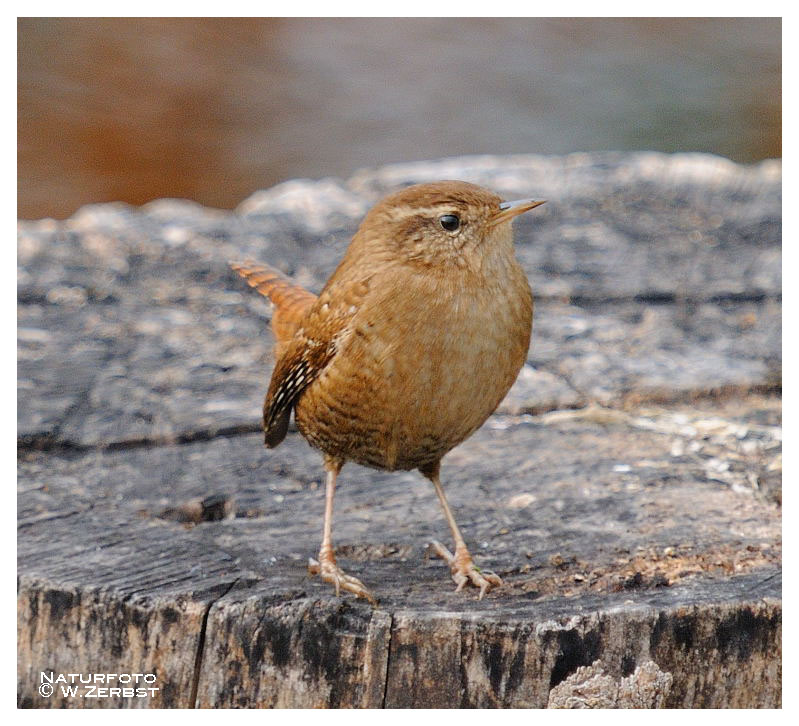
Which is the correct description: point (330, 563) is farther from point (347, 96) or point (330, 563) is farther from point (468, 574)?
point (347, 96)

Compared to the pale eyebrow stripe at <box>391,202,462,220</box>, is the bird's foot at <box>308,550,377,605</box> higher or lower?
lower

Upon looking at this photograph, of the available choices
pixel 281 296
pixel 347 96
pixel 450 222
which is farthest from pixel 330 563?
pixel 347 96

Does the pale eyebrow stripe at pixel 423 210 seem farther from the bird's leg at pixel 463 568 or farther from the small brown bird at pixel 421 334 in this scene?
the bird's leg at pixel 463 568

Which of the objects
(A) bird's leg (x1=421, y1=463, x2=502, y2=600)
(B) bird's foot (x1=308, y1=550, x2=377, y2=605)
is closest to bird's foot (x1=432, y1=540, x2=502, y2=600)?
(A) bird's leg (x1=421, y1=463, x2=502, y2=600)

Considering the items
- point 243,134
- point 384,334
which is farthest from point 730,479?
point 243,134

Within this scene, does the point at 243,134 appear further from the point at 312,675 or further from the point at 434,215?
the point at 312,675

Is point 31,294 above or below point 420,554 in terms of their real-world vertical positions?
above

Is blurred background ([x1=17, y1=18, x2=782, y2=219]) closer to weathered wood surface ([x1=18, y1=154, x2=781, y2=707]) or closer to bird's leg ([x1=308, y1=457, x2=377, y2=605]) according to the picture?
weathered wood surface ([x1=18, y1=154, x2=781, y2=707])
